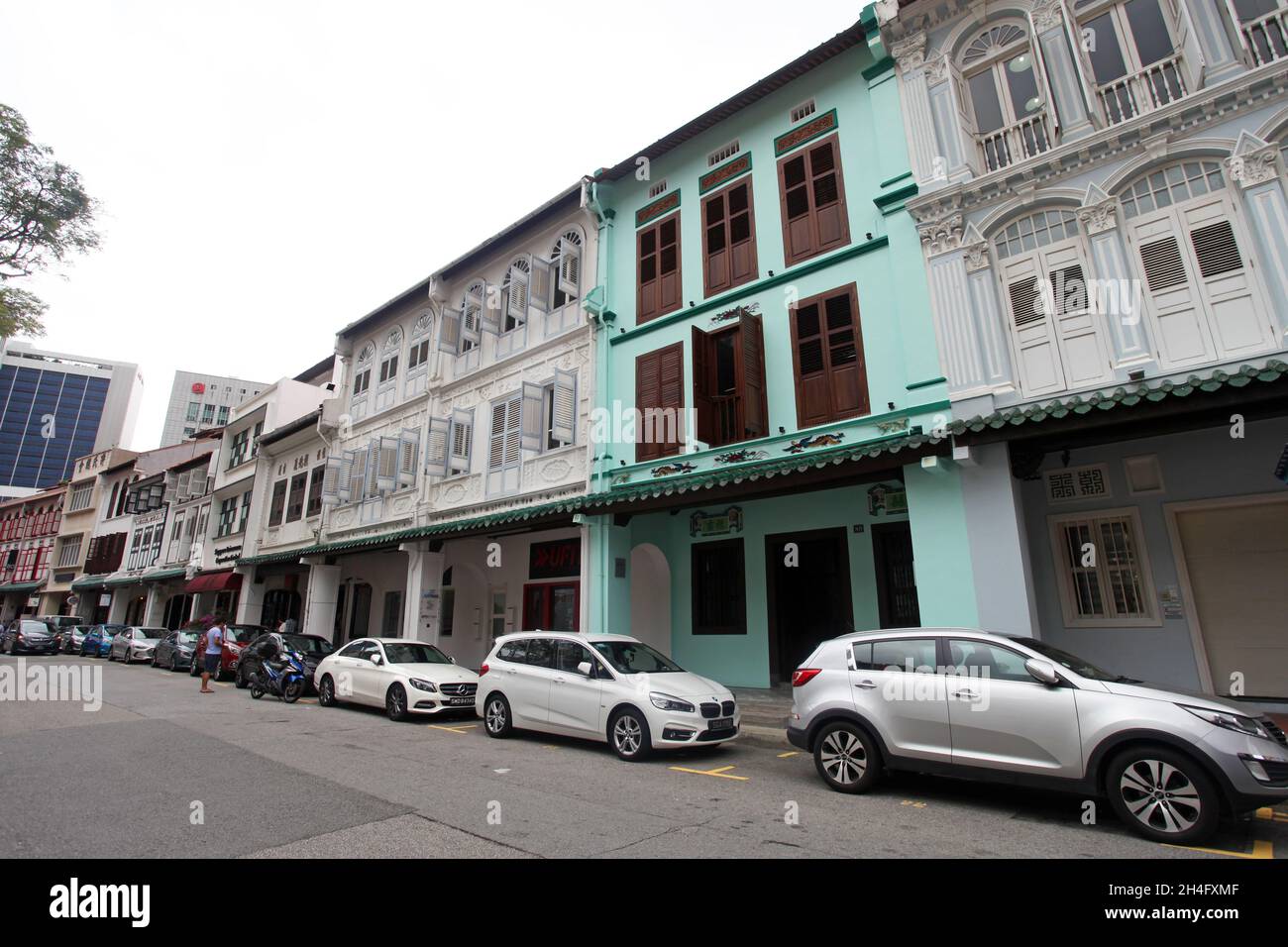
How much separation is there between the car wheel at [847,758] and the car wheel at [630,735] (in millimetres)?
2301

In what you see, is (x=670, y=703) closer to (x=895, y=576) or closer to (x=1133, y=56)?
(x=895, y=576)

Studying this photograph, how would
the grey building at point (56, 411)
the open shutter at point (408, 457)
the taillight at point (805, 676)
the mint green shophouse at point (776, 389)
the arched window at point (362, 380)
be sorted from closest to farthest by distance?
the taillight at point (805, 676)
the mint green shophouse at point (776, 389)
the open shutter at point (408, 457)
the arched window at point (362, 380)
the grey building at point (56, 411)

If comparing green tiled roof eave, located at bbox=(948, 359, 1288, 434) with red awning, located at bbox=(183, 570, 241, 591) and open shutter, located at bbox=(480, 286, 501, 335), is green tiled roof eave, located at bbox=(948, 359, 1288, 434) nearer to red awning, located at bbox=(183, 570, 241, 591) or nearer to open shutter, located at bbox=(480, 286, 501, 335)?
open shutter, located at bbox=(480, 286, 501, 335)

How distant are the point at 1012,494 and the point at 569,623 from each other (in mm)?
11077

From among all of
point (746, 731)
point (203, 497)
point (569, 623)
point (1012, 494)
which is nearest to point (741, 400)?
point (1012, 494)

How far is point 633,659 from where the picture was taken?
9523 mm

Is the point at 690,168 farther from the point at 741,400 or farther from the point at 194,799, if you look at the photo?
the point at 194,799

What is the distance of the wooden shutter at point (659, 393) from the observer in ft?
44.7

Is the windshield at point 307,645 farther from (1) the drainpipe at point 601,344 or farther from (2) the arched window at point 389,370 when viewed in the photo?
(2) the arched window at point 389,370

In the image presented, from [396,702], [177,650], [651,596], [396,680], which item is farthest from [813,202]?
[177,650]

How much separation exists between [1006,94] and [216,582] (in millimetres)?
31398

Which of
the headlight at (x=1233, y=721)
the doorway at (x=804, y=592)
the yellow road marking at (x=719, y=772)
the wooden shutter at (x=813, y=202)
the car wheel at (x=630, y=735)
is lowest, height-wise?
the yellow road marking at (x=719, y=772)

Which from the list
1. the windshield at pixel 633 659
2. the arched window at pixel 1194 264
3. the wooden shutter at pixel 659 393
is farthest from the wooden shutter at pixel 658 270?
the arched window at pixel 1194 264

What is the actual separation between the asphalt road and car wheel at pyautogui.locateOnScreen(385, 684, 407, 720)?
238 cm
